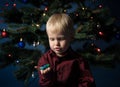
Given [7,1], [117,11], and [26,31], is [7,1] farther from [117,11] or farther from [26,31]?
[117,11]

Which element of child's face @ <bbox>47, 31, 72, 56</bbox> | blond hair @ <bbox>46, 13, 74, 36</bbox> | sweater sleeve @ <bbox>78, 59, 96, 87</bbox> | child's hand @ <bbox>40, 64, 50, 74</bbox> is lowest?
sweater sleeve @ <bbox>78, 59, 96, 87</bbox>

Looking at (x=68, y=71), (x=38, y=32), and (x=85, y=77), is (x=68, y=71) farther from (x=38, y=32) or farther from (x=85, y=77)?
(x=38, y=32)

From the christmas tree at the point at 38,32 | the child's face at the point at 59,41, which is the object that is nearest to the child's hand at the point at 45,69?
the child's face at the point at 59,41

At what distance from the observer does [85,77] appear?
1701 millimetres

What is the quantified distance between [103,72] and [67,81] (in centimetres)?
171

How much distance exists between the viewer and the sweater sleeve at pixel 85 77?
5.53 ft

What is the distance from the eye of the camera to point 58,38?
1.63m

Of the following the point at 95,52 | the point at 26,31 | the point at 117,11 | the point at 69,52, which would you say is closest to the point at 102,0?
the point at 117,11

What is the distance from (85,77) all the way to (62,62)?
16 centimetres

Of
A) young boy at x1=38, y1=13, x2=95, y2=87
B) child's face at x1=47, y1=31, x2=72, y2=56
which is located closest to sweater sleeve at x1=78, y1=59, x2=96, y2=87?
young boy at x1=38, y1=13, x2=95, y2=87

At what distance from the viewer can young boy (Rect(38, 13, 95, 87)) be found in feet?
5.34

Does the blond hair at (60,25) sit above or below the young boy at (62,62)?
above

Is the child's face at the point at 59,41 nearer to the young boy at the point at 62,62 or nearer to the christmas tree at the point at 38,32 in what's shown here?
the young boy at the point at 62,62

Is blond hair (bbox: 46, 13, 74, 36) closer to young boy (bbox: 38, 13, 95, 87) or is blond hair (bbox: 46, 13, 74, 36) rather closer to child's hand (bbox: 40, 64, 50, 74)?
young boy (bbox: 38, 13, 95, 87)
